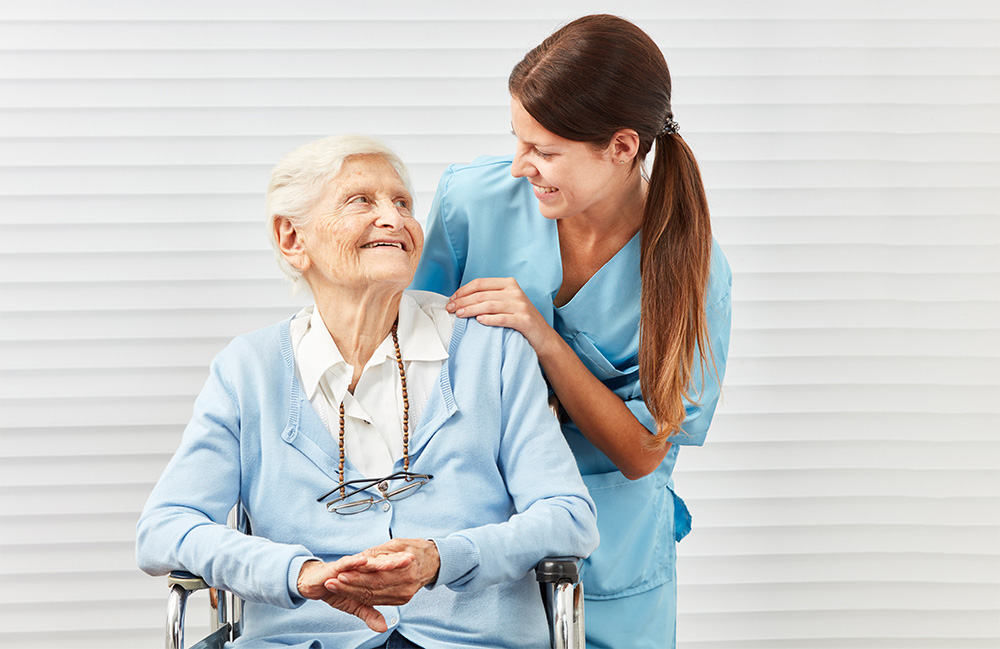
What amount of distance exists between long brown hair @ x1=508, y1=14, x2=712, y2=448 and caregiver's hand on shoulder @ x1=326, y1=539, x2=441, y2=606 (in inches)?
21.3

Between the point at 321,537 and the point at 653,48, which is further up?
the point at 653,48

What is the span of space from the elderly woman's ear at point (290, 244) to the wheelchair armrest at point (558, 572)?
0.67 metres

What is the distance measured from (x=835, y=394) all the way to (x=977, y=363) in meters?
0.41

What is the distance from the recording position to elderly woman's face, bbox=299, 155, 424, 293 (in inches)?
60.0

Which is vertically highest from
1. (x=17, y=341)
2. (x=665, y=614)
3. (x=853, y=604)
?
(x=17, y=341)

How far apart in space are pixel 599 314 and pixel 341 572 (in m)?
0.73

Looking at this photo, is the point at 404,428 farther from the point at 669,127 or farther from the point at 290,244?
the point at 669,127

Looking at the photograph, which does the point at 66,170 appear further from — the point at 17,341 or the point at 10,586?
the point at 10,586

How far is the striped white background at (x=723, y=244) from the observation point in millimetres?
2381

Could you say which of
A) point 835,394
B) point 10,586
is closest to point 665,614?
point 835,394

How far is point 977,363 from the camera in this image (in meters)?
2.53

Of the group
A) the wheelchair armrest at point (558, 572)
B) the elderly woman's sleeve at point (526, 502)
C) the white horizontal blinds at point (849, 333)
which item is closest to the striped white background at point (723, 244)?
the white horizontal blinds at point (849, 333)

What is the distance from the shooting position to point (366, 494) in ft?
4.86

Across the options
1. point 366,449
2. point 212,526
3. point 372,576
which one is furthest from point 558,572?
point 212,526
